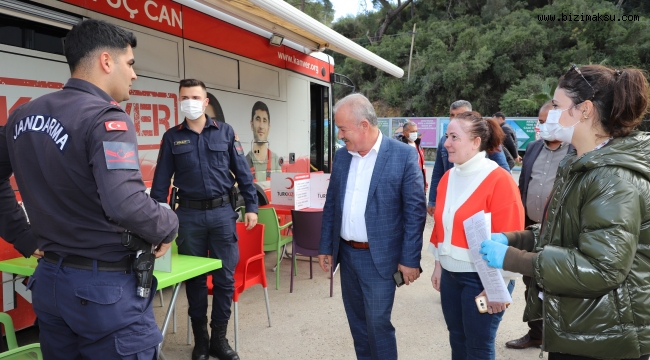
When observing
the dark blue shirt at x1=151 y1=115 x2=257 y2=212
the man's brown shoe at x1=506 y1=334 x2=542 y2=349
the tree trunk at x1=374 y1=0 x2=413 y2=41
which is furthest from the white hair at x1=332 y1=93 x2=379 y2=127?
the tree trunk at x1=374 y1=0 x2=413 y2=41

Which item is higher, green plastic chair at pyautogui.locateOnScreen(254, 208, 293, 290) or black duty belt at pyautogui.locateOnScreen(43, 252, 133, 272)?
black duty belt at pyautogui.locateOnScreen(43, 252, 133, 272)

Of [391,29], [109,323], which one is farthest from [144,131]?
[391,29]

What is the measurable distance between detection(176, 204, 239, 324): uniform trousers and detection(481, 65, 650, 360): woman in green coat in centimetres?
202

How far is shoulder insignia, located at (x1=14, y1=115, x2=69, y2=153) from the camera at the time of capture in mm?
1484

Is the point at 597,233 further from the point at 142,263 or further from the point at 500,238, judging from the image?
the point at 142,263

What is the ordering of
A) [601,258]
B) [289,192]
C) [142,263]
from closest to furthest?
[601,258] → [142,263] → [289,192]

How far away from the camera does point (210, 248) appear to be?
10.3 ft

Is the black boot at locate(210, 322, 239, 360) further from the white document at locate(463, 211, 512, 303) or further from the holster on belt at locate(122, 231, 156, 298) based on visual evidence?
the white document at locate(463, 211, 512, 303)

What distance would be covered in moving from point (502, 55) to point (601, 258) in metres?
27.9

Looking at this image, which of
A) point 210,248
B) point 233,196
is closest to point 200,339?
point 210,248

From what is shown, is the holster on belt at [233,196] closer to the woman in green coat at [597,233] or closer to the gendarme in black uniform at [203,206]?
the gendarme in black uniform at [203,206]

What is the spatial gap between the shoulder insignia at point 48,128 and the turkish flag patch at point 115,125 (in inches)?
5.4

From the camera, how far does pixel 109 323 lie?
156 cm

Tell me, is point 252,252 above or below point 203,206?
below
